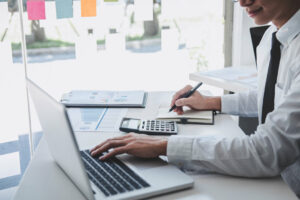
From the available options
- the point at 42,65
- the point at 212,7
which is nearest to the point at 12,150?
the point at 212,7

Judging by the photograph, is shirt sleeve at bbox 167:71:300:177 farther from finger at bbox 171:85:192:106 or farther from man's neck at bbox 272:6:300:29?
finger at bbox 171:85:192:106

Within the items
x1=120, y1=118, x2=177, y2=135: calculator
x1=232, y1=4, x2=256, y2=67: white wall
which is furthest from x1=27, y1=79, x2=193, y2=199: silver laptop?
x1=232, y1=4, x2=256, y2=67: white wall

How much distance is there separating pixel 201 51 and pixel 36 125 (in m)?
1.52

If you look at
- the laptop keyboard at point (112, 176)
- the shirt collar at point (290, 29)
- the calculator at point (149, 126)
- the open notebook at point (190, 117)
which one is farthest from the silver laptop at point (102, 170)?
the shirt collar at point (290, 29)

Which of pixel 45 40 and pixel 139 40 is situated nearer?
pixel 45 40

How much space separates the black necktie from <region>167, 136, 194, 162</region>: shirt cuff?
372 millimetres

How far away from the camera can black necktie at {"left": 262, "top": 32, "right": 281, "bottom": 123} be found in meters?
1.18

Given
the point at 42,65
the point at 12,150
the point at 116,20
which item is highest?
the point at 116,20

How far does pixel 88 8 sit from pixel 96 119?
113cm

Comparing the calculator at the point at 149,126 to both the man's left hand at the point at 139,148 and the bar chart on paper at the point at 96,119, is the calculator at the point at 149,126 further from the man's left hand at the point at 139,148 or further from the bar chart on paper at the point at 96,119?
the man's left hand at the point at 139,148

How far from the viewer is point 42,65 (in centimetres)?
515

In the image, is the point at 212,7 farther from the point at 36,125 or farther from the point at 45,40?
the point at 45,40

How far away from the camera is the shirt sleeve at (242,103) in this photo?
54.7 inches

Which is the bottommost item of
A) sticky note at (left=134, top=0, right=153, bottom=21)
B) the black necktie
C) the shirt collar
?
the black necktie
